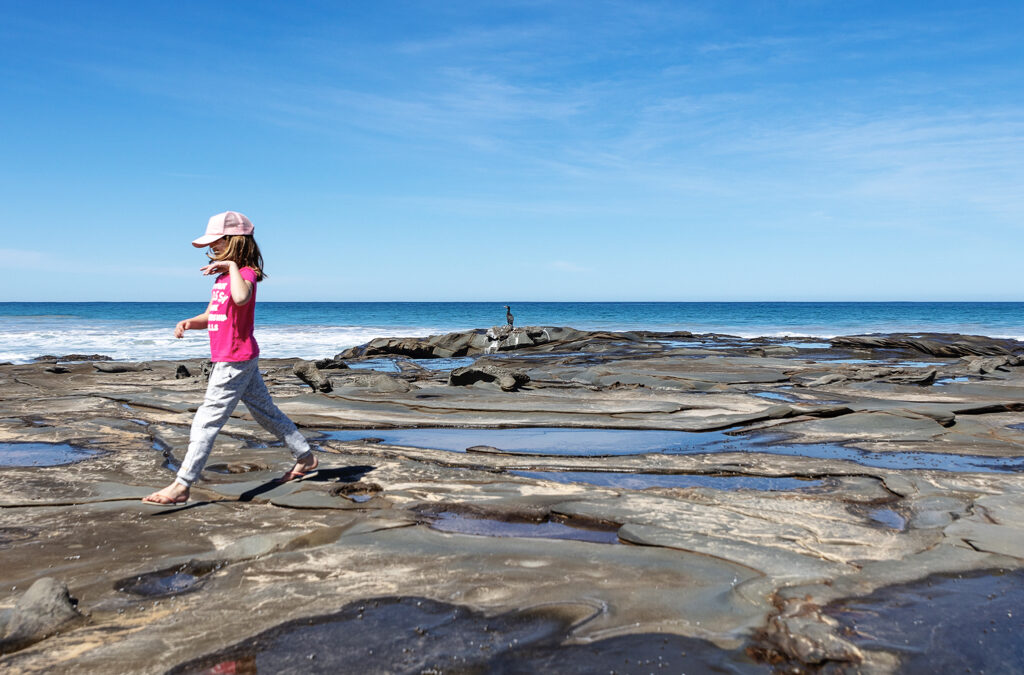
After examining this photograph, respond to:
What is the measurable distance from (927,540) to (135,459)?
5351mm

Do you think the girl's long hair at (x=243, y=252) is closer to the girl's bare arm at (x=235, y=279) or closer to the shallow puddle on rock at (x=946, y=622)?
the girl's bare arm at (x=235, y=279)

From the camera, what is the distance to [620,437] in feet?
24.0

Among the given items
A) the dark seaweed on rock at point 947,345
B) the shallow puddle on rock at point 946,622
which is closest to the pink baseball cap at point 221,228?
the shallow puddle on rock at point 946,622

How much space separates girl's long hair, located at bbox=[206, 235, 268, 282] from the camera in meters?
4.52

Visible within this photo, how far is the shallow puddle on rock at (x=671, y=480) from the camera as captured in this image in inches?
204

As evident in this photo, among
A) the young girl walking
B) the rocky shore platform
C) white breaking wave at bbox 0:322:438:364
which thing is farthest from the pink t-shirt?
white breaking wave at bbox 0:322:438:364

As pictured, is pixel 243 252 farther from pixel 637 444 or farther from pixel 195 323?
pixel 637 444

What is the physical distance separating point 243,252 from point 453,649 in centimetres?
285

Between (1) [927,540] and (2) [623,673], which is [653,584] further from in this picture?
(1) [927,540]

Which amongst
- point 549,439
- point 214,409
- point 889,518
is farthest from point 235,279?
point 889,518

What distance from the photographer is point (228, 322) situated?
447 centimetres

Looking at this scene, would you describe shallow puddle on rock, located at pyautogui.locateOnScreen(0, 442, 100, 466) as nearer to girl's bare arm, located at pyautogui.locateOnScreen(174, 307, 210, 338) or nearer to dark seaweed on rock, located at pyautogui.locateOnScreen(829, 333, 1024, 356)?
girl's bare arm, located at pyautogui.locateOnScreen(174, 307, 210, 338)

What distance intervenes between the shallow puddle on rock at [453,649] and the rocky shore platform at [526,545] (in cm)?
1

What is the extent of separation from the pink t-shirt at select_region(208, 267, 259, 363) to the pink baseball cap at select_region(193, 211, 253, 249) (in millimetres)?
216
